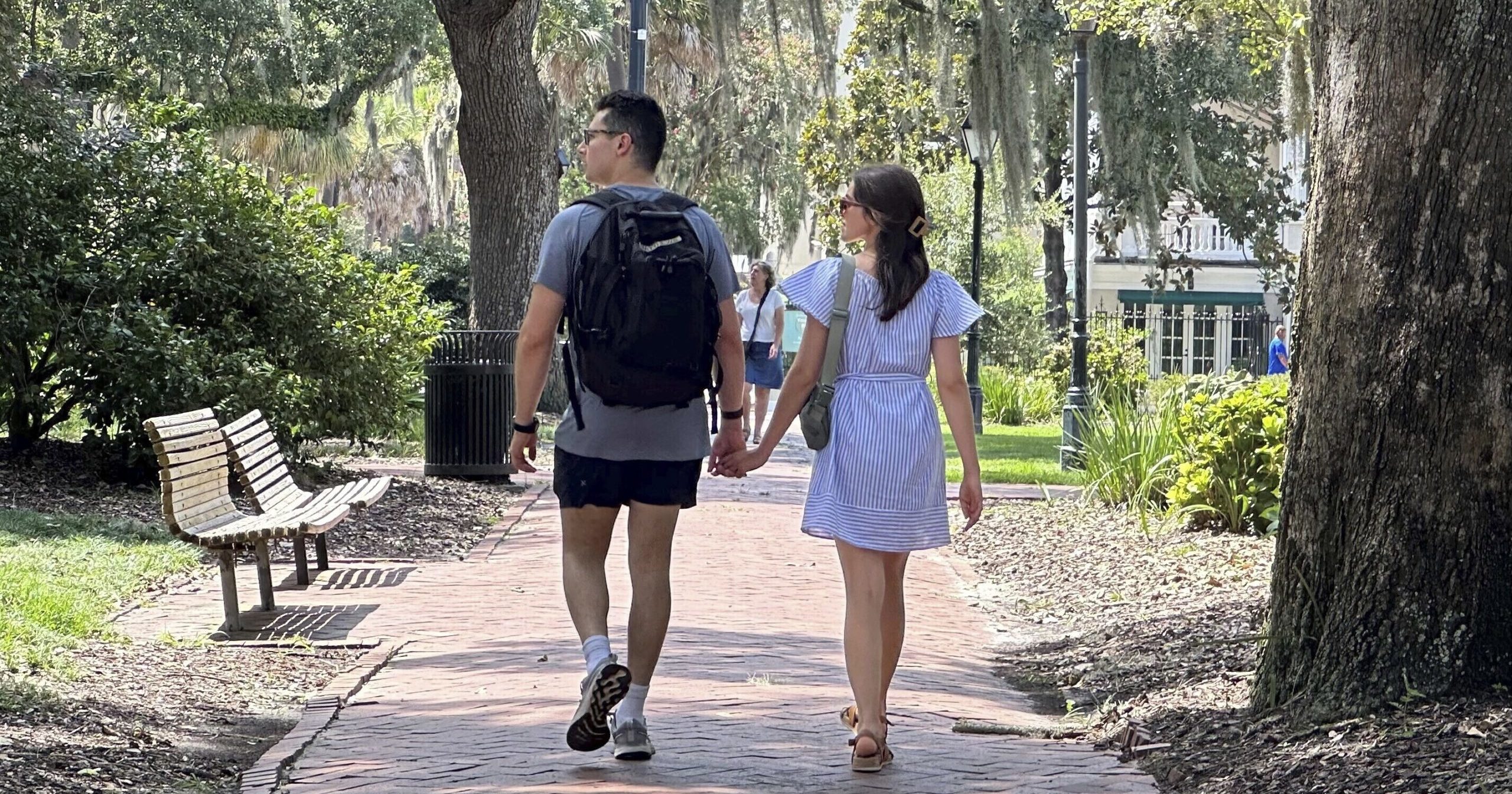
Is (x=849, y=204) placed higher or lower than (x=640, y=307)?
higher

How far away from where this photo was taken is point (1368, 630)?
527 cm

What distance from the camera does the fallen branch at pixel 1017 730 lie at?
19.2 ft

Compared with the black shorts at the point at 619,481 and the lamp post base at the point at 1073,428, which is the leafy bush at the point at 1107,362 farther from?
the black shorts at the point at 619,481

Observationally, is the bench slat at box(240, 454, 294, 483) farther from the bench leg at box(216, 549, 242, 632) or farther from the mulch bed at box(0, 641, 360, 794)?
the mulch bed at box(0, 641, 360, 794)

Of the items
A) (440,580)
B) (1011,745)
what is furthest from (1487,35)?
(440,580)

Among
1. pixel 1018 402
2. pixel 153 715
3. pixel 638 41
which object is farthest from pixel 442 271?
pixel 153 715

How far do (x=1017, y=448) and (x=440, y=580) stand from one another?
38.9 ft

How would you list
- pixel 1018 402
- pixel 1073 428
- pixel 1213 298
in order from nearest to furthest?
pixel 1073 428 → pixel 1018 402 → pixel 1213 298

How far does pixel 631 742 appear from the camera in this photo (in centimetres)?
515

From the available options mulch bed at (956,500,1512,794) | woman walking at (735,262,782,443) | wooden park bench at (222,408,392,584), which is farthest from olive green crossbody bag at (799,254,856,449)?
woman walking at (735,262,782,443)

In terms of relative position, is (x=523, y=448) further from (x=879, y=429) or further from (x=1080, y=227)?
(x=1080, y=227)

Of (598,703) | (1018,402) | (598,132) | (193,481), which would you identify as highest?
(598,132)

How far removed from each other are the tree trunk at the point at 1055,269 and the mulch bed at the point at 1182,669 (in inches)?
774

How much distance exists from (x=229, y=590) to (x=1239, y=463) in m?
6.19
